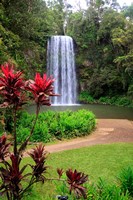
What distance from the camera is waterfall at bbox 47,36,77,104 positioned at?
91.4 ft

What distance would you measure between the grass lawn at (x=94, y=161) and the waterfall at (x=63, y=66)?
19594mm

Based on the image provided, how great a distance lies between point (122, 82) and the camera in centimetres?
2564

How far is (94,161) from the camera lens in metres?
6.50

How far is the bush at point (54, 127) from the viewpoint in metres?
8.91

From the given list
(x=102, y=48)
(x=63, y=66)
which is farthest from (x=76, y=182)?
(x=102, y=48)

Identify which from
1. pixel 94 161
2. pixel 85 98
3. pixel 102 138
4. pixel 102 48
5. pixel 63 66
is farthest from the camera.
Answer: pixel 102 48

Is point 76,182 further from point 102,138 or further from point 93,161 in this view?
point 102,138

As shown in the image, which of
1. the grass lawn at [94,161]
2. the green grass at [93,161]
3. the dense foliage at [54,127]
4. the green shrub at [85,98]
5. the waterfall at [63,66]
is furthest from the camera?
the waterfall at [63,66]

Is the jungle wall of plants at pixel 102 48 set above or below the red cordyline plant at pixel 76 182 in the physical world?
above

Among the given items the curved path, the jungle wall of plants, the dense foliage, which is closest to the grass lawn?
the curved path

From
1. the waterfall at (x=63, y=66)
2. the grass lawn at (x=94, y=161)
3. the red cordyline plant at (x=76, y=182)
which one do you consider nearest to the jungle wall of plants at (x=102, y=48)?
the waterfall at (x=63, y=66)

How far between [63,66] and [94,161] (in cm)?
2265

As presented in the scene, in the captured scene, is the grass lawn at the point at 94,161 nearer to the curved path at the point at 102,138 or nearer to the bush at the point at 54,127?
the curved path at the point at 102,138

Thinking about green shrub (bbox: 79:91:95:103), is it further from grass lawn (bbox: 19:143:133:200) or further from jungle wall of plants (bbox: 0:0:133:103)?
grass lawn (bbox: 19:143:133:200)
